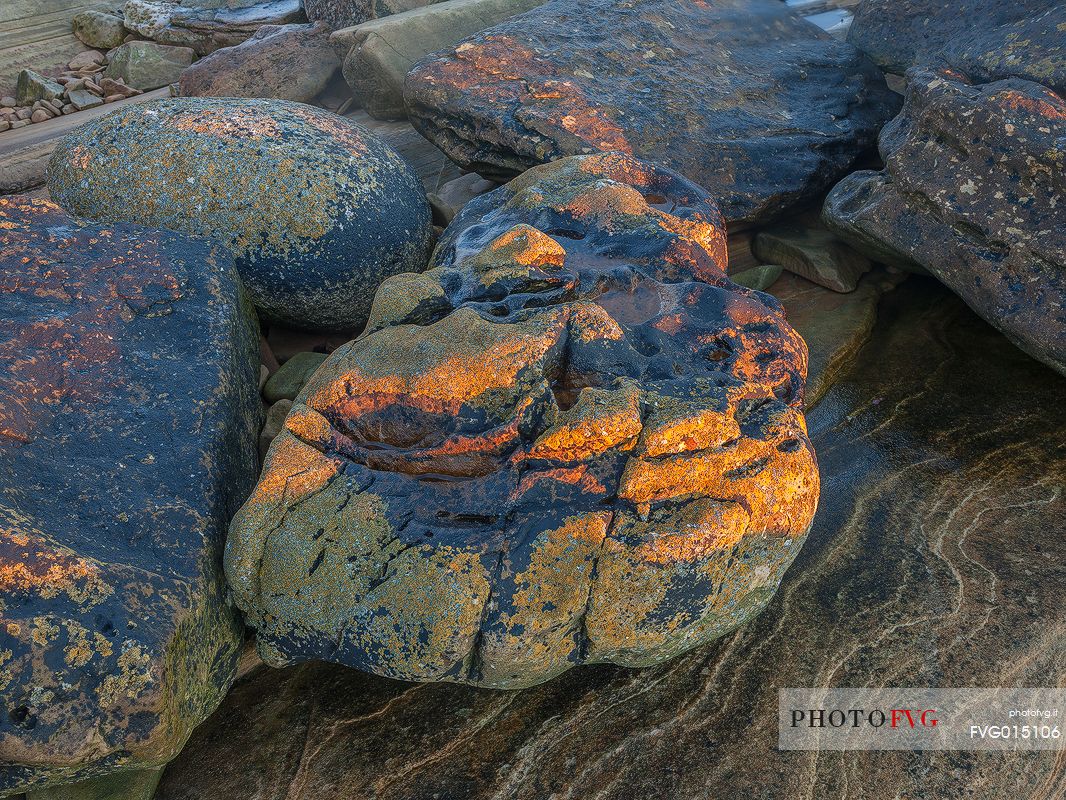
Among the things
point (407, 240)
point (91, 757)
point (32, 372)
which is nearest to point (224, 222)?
point (407, 240)

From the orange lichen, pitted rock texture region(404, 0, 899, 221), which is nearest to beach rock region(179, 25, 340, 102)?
pitted rock texture region(404, 0, 899, 221)

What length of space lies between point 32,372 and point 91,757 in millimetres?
1188

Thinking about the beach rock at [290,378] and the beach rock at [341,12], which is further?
the beach rock at [341,12]

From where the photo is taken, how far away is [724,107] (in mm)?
4781

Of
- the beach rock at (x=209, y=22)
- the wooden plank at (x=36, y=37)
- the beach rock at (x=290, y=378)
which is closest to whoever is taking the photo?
the beach rock at (x=290, y=378)

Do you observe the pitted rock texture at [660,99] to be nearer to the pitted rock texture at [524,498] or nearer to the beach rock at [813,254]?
the beach rock at [813,254]

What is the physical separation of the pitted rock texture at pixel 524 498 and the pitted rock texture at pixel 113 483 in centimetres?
21

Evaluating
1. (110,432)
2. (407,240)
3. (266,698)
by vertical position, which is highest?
(110,432)

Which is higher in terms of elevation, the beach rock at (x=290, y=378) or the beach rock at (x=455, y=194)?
the beach rock at (x=455, y=194)

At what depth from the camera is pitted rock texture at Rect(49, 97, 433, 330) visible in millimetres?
3650

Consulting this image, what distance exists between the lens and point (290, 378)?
3.64m

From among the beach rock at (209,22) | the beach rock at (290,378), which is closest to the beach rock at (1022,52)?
the beach rock at (290,378)

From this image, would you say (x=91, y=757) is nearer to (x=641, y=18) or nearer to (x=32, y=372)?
(x=32, y=372)

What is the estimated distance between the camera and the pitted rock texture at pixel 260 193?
3.65 meters
